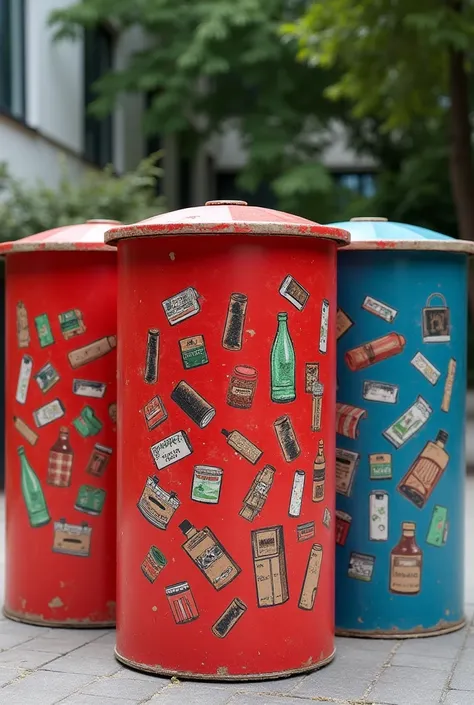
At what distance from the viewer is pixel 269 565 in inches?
180

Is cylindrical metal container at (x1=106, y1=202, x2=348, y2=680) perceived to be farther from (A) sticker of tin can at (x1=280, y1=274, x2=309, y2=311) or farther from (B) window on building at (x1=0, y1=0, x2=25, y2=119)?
(B) window on building at (x1=0, y1=0, x2=25, y2=119)

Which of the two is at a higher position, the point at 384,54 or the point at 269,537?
the point at 384,54

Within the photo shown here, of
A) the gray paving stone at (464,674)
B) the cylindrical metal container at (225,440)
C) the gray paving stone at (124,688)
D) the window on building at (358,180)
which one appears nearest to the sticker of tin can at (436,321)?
the cylindrical metal container at (225,440)

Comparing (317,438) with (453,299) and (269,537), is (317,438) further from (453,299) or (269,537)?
(453,299)

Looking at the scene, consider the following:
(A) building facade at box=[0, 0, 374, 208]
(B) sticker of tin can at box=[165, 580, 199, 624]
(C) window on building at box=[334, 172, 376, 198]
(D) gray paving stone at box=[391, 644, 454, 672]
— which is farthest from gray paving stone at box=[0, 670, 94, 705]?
(C) window on building at box=[334, 172, 376, 198]

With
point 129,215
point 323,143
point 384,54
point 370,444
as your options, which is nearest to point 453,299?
point 370,444

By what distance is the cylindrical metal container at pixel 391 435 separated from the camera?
5332 millimetres

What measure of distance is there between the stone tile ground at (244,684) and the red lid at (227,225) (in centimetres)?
180

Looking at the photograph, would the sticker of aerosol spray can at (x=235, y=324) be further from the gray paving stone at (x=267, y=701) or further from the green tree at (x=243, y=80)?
the green tree at (x=243, y=80)

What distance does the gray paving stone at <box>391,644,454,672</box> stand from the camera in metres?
4.82

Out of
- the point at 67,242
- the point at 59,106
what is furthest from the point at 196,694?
the point at 59,106

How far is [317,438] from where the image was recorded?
15.5ft

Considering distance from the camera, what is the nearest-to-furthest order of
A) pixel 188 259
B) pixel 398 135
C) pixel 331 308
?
pixel 188 259
pixel 331 308
pixel 398 135

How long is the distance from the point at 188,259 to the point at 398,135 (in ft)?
70.3
